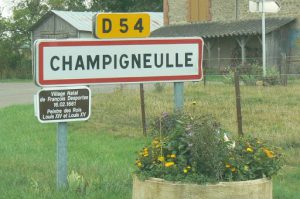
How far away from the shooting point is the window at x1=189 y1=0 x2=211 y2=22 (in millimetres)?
44031

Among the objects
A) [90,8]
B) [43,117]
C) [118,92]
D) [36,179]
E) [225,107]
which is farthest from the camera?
[90,8]

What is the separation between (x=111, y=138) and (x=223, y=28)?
30285 millimetres

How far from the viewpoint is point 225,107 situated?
604 inches

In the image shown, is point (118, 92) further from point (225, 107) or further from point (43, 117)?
point (43, 117)

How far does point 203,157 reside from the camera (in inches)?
217

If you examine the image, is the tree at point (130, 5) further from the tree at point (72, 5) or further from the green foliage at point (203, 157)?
the green foliage at point (203, 157)

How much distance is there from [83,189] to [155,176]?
1.46m

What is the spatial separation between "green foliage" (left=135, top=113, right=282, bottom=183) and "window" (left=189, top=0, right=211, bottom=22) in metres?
38.5

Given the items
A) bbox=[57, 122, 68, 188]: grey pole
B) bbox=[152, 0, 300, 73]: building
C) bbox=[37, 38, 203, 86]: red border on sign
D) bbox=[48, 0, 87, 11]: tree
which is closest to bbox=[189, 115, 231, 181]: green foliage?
bbox=[37, 38, 203, 86]: red border on sign

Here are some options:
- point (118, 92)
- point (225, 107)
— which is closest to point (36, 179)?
point (225, 107)

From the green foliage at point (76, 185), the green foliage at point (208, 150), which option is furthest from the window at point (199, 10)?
the green foliage at point (208, 150)

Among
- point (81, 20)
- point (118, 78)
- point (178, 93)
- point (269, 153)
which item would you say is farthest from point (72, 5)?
point (269, 153)

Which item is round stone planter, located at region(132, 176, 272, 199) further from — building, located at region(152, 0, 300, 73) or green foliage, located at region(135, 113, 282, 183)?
building, located at region(152, 0, 300, 73)

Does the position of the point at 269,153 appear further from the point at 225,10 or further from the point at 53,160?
the point at 225,10
